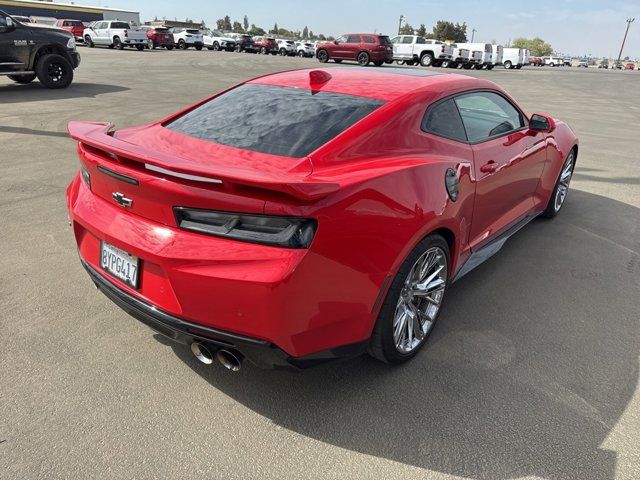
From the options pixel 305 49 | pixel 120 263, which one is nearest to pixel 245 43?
pixel 305 49

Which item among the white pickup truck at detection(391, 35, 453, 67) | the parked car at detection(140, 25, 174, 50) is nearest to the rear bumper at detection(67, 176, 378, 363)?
the white pickup truck at detection(391, 35, 453, 67)

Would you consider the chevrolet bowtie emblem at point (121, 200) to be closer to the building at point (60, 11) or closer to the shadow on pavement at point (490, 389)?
the shadow on pavement at point (490, 389)

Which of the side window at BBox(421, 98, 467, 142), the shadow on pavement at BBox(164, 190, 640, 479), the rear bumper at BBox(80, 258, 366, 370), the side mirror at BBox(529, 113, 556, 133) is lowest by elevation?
the shadow on pavement at BBox(164, 190, 640, 479)

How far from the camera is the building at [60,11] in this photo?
6166 centimetres

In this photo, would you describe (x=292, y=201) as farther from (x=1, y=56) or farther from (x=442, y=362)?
(x=1, y=56)

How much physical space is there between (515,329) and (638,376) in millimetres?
697

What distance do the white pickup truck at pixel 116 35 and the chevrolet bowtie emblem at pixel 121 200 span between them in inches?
1408

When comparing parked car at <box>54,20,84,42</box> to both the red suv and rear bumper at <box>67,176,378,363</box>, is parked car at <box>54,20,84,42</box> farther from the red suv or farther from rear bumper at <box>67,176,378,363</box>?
rear bumper at <box>67,176,378,363</box>

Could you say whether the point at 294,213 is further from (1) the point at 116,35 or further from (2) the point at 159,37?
(2) the point at 159,37

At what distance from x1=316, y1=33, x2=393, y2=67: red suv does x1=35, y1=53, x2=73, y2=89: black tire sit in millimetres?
19170

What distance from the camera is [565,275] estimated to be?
157 inches

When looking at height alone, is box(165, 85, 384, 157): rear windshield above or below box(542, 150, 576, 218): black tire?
above

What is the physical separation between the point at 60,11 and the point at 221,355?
272 feet

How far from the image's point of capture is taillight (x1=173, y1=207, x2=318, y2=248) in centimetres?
196
